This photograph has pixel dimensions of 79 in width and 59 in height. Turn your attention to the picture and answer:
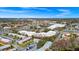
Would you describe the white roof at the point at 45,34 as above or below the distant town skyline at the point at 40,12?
below

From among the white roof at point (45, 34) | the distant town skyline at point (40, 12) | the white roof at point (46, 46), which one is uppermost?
the distant town skyline at point (40, 12)

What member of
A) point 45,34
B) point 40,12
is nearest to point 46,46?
point 45,34

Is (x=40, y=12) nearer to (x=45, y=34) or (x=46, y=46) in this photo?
(x=45, y=34)

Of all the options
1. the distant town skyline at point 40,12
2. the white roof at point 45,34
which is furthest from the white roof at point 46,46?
the distant town skyline at point 40,12

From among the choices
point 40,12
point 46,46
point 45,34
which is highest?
point 40,12

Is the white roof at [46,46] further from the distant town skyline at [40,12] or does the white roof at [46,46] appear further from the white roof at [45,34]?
the distant town skyline at [40,12]

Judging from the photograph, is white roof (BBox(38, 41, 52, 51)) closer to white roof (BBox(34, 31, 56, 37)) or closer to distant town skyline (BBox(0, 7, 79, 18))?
white roof (BBox(34, 31, 56, 37))

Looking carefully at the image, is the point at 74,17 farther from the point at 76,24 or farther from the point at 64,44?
the point at 64,44

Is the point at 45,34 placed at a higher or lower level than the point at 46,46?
higher

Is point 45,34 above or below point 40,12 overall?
below
